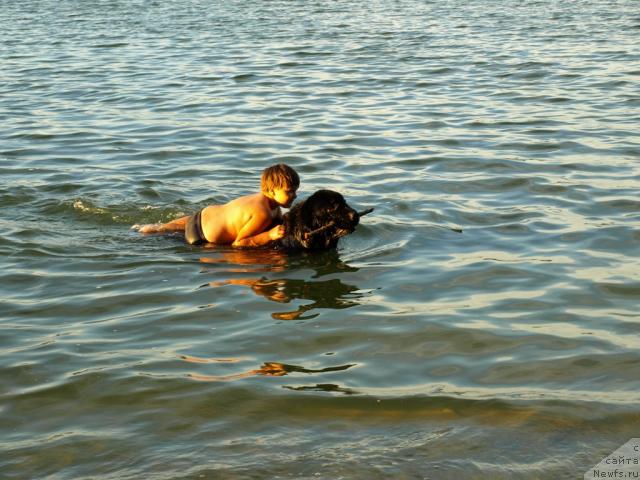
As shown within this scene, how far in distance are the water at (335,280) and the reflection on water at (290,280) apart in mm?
24

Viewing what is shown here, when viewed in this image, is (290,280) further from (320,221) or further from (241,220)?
(241,220)

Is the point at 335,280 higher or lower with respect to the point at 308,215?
lower

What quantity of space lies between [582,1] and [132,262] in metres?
18.2

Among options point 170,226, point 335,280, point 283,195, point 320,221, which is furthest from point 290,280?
point 170,226

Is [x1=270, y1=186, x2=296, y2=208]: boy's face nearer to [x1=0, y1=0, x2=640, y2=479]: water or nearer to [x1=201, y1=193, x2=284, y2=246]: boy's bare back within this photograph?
[x1=201, y1=193, x2=284, y2=246]: boy's bare back

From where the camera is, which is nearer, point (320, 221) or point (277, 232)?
point (320, 221)

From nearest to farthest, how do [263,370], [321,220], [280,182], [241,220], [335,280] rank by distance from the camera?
1. [263,370]
2. [335,280]
3. [321,220]
4. [280,182]
5. [241,220]

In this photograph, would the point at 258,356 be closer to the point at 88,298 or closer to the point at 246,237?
the point at 88,298

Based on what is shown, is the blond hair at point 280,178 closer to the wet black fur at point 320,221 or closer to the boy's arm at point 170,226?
the wet black fur at point 320,221

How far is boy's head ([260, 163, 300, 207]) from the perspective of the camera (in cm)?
806

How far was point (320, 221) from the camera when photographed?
7.97m

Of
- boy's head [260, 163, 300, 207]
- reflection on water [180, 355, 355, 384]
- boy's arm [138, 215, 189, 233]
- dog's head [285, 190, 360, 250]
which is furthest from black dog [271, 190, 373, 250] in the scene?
reflection on water [180, 355, 355, 384]

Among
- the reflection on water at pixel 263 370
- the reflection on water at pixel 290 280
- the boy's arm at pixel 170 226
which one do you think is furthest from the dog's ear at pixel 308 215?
the reflection on water at pixel 263 370

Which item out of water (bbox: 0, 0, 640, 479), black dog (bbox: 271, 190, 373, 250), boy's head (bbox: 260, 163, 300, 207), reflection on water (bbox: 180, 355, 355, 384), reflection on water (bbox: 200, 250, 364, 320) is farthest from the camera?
boy's head (bbox: 260, 163, 300, 207)
